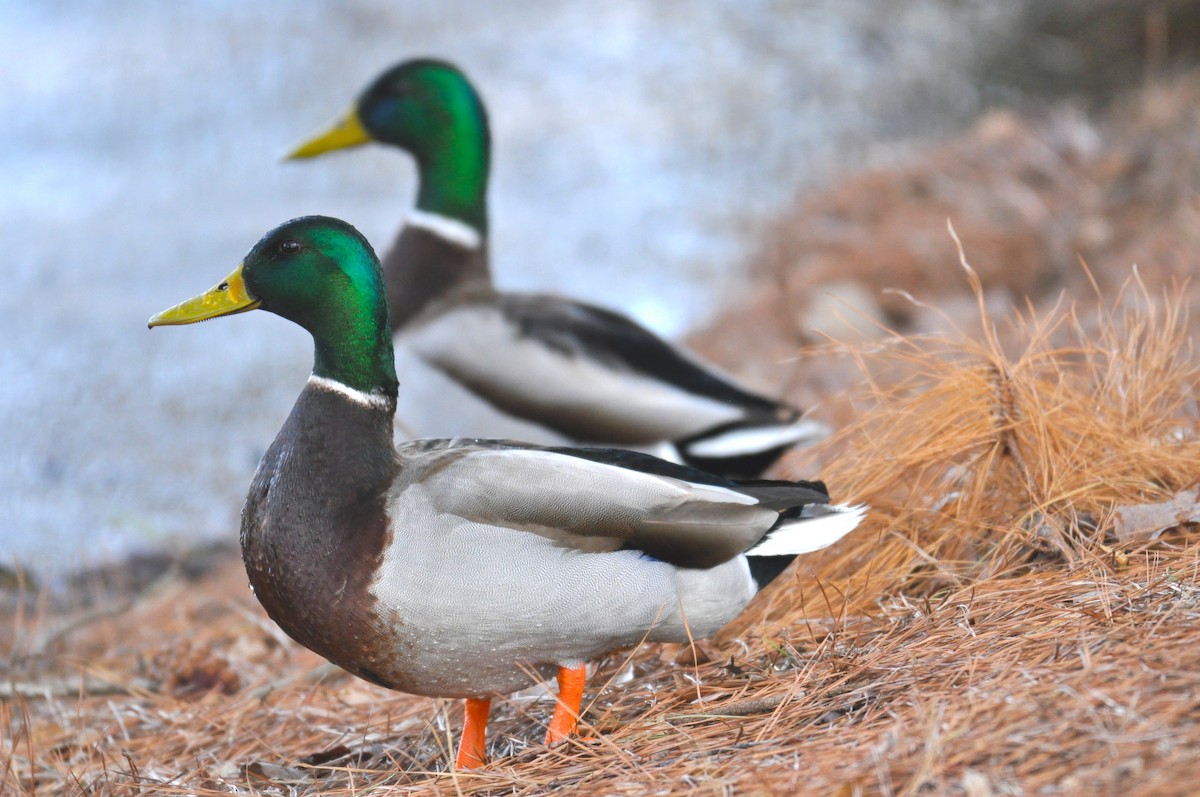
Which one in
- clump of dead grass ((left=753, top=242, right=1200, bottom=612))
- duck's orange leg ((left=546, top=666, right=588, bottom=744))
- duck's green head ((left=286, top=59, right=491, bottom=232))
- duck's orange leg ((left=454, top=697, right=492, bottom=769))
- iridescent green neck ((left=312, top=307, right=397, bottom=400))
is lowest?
duck's orange leg ((left=454, top=697, right=492, bottom=769))

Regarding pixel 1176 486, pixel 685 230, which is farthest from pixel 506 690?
pixel 685 230

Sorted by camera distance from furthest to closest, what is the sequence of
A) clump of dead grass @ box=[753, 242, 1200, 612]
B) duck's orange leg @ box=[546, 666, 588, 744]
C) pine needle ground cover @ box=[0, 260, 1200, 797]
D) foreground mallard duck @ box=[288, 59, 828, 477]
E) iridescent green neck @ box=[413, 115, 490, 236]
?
1. iridescent green neck @ box=[413, 115, 490, 236]
2. foreground mallard duck @ box=[288, 59, 828, 477]
3. clump of dead grass @ box=[753, 242, 1200, 612]
4. duck's orange leg @ box=[546, 666, 588, 744]
5. pine needle ground cover @ box=[0, 260, 1200, 797]

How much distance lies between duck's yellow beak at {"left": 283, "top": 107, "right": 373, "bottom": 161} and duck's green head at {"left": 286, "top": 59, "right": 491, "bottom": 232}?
0.06 metres

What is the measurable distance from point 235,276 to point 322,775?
0.95m

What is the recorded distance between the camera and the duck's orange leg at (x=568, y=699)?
2354mm

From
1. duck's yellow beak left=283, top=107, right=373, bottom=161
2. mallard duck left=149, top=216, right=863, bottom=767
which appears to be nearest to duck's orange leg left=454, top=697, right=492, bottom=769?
mallard duck left=149, top=216, right=863, bottom=767

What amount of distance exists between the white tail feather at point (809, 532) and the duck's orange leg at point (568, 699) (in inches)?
15.4

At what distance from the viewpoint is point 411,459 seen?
2.45 metres

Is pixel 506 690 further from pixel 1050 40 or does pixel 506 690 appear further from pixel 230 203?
pixel 1050 40

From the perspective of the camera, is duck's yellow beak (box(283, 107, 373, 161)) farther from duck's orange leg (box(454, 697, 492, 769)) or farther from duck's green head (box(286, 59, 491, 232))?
duck's orange leg (box(454, 697, 492, 769))

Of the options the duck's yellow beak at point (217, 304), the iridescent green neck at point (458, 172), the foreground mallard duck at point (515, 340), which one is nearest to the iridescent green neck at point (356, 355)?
the duck's yellow beak at point (217, 304)

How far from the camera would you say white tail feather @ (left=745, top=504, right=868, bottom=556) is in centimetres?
248

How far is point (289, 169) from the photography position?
398 inches

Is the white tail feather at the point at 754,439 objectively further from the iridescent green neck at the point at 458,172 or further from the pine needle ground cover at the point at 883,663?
the iridescent green neck at the point at 458,172
